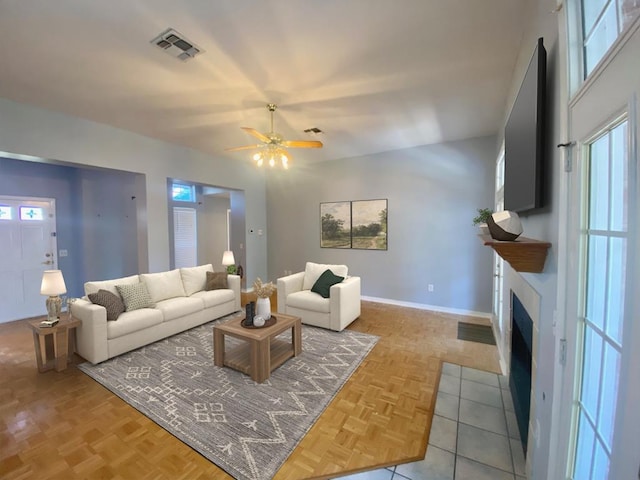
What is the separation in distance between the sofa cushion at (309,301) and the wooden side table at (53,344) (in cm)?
239

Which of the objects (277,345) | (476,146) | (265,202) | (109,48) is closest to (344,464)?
(277,345)

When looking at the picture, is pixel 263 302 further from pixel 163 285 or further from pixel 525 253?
pixel 525 253

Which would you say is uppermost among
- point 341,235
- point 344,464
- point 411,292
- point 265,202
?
point 265,202

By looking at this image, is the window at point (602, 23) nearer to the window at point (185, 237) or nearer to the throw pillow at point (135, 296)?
the throw pillow at point (135, 296)

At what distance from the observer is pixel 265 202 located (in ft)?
20.8

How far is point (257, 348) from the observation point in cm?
240

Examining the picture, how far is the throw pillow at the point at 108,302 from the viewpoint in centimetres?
280

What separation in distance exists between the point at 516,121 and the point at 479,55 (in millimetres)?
831

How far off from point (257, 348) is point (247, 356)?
1.46ft

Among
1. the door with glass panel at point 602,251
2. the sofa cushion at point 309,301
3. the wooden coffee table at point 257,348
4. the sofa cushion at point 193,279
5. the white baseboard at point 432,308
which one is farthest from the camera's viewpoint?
the white baseboard at point 432,308

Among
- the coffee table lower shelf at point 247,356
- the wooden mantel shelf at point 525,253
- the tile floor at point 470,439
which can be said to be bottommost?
the tile floor at point 470,439

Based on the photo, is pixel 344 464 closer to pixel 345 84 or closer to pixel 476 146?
pixel 345 84

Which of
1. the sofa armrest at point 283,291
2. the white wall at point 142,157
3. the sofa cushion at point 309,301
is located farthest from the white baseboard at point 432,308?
the white wall at point 142,157

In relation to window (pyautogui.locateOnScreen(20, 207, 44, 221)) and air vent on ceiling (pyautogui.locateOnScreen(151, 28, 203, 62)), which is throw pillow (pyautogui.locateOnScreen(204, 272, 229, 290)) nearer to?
air vent on ceiling (pyautogui.locateOnScreen(151, 28, 203, 62))
